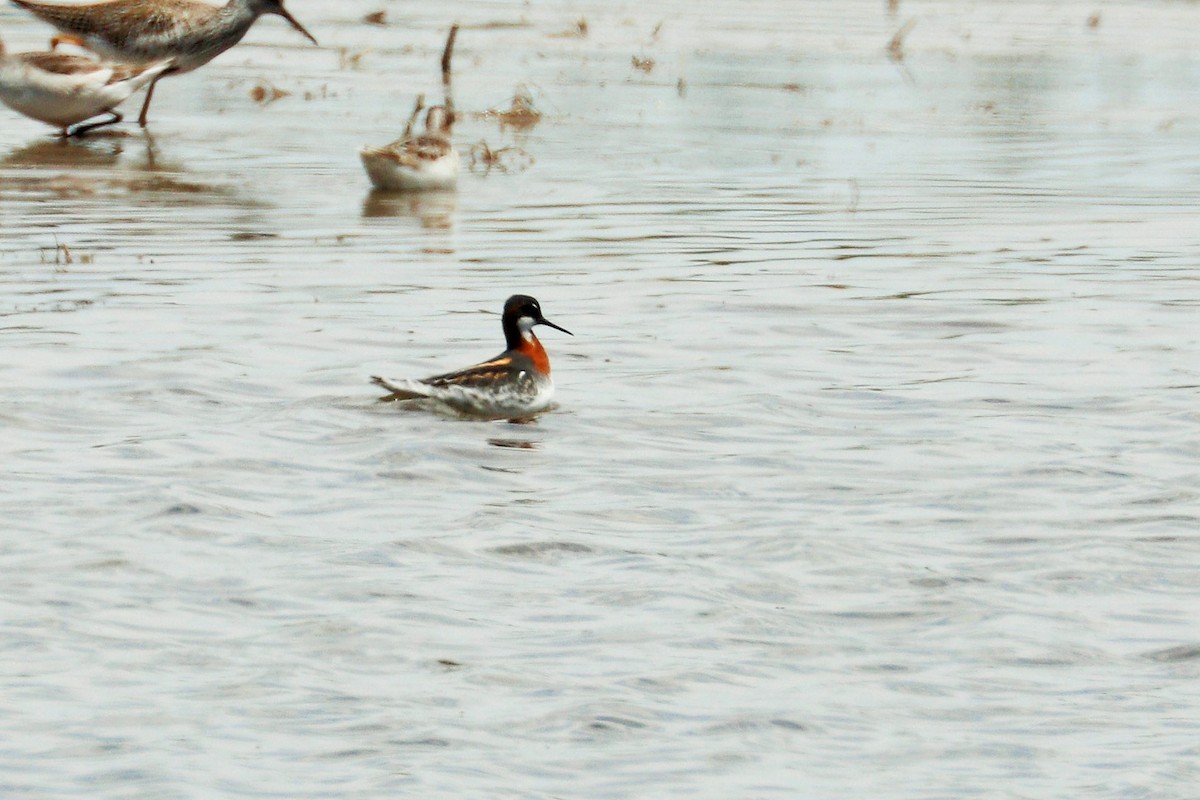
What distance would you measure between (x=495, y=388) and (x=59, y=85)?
11199mm

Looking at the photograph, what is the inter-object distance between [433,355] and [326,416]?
72.5 inches

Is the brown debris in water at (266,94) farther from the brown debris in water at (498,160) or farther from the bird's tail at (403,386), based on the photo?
the bird's tail at (403,386)

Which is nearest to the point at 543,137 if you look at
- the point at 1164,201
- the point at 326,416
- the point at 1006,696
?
the point at 1164,201

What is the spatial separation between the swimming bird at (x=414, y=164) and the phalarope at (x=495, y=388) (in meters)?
7.08

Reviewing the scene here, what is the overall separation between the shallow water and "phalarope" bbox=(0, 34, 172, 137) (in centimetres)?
38

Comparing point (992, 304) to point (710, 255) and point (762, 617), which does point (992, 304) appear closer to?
point (710, 255)

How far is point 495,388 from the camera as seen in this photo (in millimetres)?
11328

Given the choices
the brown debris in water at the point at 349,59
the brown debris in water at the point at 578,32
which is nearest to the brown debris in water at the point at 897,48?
the brown debris in water at the point at 578,32

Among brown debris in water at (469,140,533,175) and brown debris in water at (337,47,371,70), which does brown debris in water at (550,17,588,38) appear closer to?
brown debris in water at (337,47,371,70)

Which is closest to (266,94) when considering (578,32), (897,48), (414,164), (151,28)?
(151,28)

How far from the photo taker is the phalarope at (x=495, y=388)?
1124cm

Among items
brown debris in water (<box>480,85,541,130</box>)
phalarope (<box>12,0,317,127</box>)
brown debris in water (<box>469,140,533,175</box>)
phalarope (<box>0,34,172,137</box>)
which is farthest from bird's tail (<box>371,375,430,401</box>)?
brown debris in water (<box>480,85,541,130</box>)

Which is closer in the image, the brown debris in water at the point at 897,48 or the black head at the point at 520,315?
the black head at the point at 520,315

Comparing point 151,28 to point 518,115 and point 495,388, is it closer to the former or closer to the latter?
point 518,115
